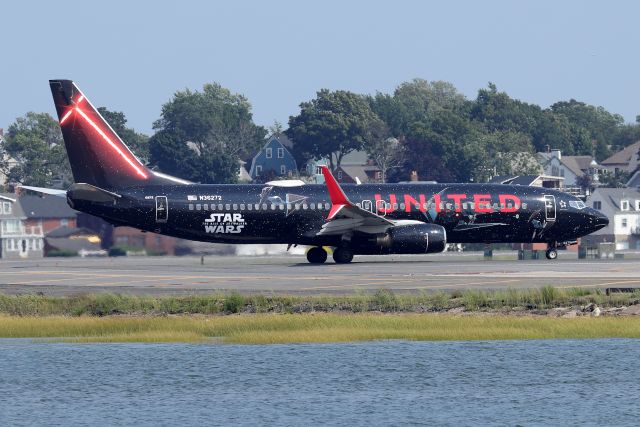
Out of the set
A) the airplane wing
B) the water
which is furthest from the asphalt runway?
the water

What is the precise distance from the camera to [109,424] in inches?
1315

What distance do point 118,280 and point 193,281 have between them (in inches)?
146

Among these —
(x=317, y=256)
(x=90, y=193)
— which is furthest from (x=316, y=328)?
(x=317, y=256)

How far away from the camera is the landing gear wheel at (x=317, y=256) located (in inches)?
2901

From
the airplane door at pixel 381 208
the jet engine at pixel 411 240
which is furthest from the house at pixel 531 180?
the jet engine at pixel 411 240

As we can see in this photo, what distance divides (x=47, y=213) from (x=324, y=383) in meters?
97.7

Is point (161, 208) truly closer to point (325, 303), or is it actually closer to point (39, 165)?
point (325, 303)

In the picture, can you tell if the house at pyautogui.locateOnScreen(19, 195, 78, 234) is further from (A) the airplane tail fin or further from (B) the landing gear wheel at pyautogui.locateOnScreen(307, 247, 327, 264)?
Result: (A) the airplane tail fin

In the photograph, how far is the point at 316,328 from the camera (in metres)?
45.3

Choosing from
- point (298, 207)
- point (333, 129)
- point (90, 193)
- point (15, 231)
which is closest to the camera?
point (90, 193)

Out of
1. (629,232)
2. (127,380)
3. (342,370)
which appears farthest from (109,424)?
(629,232)

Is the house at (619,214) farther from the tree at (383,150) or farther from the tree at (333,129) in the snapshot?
the tree at (333,129)

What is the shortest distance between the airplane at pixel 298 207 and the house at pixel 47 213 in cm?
5843

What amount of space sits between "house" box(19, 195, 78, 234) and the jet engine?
6232 centimetres
